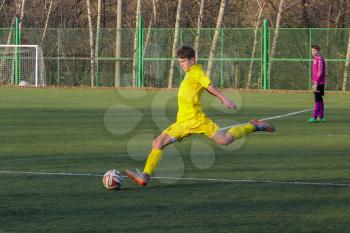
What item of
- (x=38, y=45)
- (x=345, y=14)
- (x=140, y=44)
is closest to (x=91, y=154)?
(x=140, y=44)

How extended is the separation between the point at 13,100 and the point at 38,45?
15047 millimetres

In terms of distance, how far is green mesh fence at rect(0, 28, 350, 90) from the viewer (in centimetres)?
4475

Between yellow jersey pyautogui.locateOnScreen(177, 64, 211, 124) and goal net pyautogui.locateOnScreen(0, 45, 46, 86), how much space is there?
33714 millimetres

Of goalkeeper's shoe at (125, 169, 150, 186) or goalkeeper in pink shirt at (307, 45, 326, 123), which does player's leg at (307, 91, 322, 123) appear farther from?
goalkeeper's shoe at (125, 169, 150, 186)

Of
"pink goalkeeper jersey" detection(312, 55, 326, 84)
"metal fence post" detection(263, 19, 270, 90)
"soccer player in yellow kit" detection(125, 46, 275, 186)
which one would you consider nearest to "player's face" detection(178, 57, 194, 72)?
"soccer player in yellow kit" detection(125, 46, 275, 186)

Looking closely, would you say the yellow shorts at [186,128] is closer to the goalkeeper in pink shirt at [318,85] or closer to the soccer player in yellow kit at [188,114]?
the soccer player in yellow kit at [188,114]

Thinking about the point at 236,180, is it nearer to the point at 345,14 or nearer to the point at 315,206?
the point at 315,206

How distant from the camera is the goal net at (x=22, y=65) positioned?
45719 mm

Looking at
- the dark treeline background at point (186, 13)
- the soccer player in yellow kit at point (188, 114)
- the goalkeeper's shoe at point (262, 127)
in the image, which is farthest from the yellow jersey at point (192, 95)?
the dark treeline background at point (186, 13)

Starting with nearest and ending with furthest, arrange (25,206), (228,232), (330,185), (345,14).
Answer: (228,232), (25,206), (330,185), (345,14)

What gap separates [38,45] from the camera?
47781mm

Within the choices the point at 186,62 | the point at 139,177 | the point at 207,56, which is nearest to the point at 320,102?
the point at 186,62

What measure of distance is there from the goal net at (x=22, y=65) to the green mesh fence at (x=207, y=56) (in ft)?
2.55

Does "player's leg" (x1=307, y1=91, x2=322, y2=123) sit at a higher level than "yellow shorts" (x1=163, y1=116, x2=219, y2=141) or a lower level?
lower
